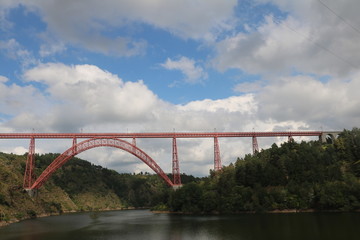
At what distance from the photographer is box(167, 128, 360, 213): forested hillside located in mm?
40125

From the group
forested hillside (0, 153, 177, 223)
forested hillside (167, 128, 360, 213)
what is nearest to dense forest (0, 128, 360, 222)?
forested hillside (167, 128, 360, 213)

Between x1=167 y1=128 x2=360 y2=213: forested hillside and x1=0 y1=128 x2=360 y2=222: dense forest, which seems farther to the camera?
x1=0 y1=128 x2=360 y2=222: dense forest

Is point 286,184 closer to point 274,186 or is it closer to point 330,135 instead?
point 274,186

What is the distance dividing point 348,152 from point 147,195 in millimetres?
71390

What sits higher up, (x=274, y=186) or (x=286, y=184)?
(x=286, y=184)

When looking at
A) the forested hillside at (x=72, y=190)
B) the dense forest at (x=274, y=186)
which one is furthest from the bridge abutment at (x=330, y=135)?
the forested hillside at (x=72, y=190)

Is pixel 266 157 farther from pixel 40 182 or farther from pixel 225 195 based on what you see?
pixel 40 182

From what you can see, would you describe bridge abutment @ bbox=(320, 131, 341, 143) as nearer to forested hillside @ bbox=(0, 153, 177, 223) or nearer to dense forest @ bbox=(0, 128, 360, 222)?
dense forest @ bbox=(0, 128, 360, 222)

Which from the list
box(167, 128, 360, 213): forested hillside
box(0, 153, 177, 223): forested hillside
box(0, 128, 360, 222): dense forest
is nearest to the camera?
box(167, 128, 360, 213): forested hillside

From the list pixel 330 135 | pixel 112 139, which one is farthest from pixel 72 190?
pixel 330 135

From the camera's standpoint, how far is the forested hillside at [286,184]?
40.1m

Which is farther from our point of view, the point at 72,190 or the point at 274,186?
the point at 72,190

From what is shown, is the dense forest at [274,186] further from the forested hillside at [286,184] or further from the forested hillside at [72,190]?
the forested hillside at [72,190]

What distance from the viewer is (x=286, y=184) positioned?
4622cm
